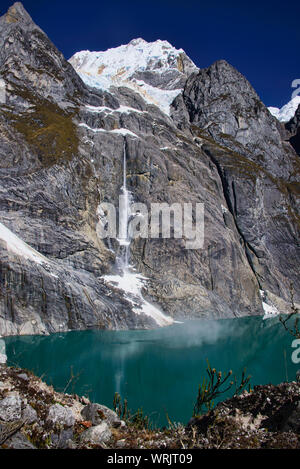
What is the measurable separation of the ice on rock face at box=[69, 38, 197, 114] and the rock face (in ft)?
71.7

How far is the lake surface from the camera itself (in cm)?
1933

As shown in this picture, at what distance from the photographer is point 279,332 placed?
1890 inches

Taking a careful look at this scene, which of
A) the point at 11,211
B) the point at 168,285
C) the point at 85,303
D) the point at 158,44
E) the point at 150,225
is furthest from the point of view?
the point at 158,44

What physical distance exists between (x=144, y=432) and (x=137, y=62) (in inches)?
6060

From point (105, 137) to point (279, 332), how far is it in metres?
49.4

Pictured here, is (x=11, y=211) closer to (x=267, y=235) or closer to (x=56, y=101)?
(x=56, y=101)

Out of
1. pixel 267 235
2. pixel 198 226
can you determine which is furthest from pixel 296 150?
pixel 198 226

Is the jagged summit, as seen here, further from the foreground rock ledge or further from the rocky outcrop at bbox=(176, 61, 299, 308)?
the foreground rock ledge

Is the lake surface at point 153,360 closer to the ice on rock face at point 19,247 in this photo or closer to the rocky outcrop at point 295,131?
the ice on rock face at point 19,247

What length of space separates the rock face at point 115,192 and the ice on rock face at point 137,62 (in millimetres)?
21844

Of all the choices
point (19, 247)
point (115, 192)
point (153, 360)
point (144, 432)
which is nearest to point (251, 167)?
point (115, 192)

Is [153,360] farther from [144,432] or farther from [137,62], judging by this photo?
[137,62]

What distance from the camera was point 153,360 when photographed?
Answer: 2916cm

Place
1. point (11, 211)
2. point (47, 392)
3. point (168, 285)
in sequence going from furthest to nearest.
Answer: point (168, 285) < point (11, 211) < point (47, 392)
